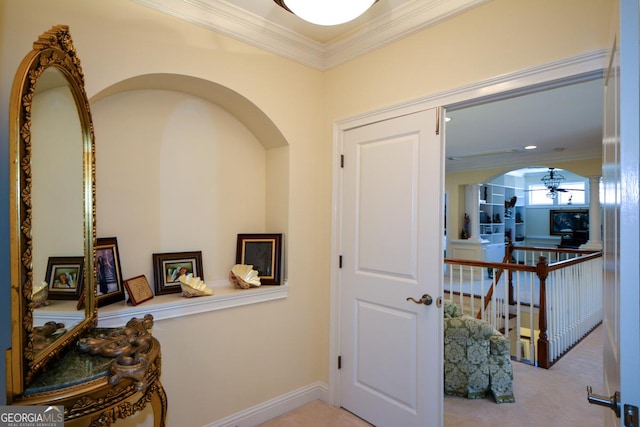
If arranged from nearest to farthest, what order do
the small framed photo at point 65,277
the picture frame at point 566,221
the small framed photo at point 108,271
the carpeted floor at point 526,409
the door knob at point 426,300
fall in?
the small framed photo at point 65,277, the small framed photo at point 108,271, the door knob at point 426,300, the carpeted floor at point 526,409, the picture frame at point 566,221

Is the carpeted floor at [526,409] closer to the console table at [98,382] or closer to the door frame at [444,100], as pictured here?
the door frame at [444,100]

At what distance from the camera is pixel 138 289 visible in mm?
2031

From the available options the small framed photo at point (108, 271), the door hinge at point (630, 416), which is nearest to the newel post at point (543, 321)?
the door hinge at point (630, 416)

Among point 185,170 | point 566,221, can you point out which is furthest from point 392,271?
point 566,221

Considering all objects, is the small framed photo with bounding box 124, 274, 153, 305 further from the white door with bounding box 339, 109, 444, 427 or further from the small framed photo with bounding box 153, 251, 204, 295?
the white door with bounding box 339, 109, 444, 427

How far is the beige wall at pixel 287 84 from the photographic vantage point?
5.41 feet

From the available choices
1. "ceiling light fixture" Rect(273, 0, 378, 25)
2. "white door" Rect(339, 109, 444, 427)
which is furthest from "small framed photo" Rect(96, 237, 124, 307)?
"ceiling light fixture" Rect(273, 0, 378, 25)

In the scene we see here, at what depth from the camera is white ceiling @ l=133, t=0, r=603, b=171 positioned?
207 cm

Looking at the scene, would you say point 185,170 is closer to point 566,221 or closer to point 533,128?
point 533,128

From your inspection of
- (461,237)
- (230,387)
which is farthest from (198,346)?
(461,237)

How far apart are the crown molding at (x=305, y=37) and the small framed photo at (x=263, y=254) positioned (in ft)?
4.36

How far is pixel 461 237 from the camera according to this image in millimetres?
8023

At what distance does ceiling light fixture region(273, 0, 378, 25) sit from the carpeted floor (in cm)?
245

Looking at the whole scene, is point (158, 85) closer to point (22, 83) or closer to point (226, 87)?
point (226, 87)
